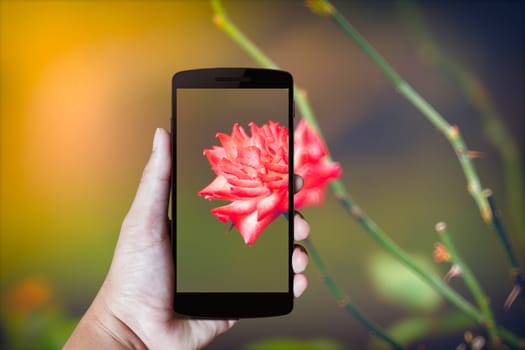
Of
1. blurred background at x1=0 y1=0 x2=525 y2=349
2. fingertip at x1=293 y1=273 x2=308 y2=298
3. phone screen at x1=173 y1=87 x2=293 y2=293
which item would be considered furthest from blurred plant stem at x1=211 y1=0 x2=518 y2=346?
fingertip at x1=293 y1=273 x2=308 y2=298

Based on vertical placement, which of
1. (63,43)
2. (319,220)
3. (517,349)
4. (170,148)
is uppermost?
(63,43)

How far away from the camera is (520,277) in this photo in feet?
3.84

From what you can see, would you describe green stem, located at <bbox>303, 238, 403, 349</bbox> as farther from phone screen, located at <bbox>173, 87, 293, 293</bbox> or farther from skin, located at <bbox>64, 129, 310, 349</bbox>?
skin, located at <bbox>64, 129, 310, 349</bbox>

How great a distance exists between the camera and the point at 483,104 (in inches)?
46.6

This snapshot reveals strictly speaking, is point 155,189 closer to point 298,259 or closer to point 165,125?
point 298,259

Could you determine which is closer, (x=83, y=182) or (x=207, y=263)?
(x=207, y=263)

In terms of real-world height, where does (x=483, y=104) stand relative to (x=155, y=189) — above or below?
above

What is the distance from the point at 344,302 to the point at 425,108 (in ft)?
1.34

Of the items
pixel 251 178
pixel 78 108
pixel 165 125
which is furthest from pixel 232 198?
pixel 78 108

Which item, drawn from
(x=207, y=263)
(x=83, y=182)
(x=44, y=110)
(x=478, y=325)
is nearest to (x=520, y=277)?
(x=478, y=325)

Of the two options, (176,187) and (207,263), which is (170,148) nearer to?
(176,187)

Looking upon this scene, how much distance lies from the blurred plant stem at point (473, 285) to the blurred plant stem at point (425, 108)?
0.28 feet

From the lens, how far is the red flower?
692mm

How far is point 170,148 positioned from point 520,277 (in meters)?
0.82
